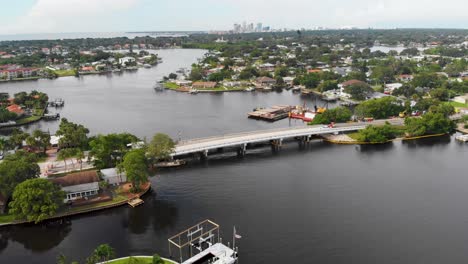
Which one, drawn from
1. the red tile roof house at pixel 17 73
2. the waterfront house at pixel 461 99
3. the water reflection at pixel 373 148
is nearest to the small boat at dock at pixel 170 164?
the water reflection at pixel 373 148

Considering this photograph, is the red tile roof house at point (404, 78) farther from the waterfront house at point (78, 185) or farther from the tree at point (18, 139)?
the tree at point (18, 139)

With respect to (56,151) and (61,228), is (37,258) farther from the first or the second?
(56,151)

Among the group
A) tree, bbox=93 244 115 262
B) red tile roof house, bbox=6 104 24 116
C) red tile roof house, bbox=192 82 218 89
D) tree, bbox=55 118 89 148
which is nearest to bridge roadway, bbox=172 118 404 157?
tree, bbox=55 118 89 148

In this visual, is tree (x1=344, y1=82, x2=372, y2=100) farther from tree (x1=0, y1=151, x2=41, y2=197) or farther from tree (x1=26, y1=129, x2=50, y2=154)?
tree (x1=0, y1=151, x2=41, y2=197)

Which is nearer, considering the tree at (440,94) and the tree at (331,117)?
the tree at (331,117)

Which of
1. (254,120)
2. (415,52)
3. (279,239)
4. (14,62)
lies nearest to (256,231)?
(279,239)

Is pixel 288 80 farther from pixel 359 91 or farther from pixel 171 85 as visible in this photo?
pixel 171 85

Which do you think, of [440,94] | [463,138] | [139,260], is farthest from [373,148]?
[139,260]
